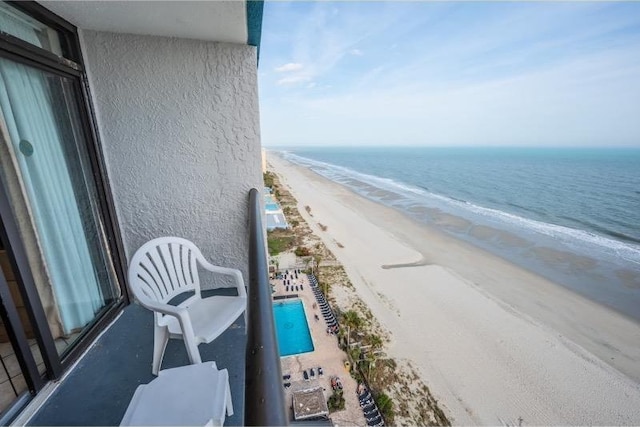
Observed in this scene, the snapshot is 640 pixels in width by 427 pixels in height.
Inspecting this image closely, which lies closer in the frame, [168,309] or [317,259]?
[168,309]

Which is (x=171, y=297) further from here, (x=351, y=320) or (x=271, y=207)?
(x=271, y=207)

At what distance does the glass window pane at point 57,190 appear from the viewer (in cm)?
157

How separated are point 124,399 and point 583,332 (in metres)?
11.1

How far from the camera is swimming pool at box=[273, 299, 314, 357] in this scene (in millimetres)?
6988

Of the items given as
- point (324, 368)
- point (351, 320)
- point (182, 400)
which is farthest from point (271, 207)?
point (182, 400)

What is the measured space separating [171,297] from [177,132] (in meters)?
1.24

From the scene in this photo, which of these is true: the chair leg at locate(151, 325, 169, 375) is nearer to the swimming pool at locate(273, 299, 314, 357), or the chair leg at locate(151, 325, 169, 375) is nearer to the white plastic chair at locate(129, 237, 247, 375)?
the white plastic chair at locate(129, 237, 247, 375)

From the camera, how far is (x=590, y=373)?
6.61 m

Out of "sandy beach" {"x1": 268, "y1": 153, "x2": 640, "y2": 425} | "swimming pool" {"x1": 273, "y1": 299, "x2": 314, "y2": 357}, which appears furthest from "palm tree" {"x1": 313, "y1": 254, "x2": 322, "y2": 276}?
"swimming pool" {"x1": 273, "y1": 299, "x2": 314, "y2": 357}

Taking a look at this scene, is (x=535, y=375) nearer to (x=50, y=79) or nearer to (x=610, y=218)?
(x=50, y=79)

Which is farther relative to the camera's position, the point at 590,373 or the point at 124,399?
the point at 590,373

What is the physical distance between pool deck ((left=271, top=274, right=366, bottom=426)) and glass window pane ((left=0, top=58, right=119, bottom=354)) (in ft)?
13.7

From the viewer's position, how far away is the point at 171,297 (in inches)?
77.2

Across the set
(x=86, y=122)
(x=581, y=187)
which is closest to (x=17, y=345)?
(x=86, y=122)
